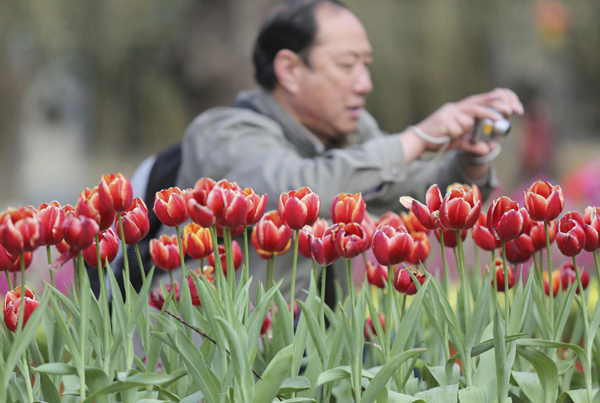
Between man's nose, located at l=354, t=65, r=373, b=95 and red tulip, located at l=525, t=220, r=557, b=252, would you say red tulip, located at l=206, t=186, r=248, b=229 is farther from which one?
man's nose, located at l=354, t=65, r=373, b=95

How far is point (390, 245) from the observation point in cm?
97

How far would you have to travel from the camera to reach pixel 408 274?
1067 mm

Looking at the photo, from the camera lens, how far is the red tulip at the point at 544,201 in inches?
39.4

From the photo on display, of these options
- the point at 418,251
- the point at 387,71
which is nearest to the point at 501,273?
the point at 418,251

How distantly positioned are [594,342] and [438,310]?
0.99 feet

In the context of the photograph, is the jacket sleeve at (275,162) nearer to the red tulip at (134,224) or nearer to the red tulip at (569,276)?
the red tulip at (569,276)

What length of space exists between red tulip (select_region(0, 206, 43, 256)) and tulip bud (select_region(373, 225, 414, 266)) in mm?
445

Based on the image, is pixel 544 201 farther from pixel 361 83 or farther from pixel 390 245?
pixel 361 83

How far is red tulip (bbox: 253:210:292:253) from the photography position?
1.08 m

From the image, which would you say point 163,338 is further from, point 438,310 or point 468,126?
point 468,126

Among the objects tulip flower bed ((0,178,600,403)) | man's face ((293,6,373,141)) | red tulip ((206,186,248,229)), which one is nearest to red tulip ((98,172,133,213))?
tulip flower bed ((0,178,600,403))

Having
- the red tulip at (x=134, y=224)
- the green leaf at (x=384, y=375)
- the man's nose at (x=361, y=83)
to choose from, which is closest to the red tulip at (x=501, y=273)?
the green leaf at (x=384, y=375)

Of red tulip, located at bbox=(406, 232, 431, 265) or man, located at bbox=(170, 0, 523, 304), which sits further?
man, located at bbox=(170, 0, 523, 304)

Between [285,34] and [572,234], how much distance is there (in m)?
1.21
